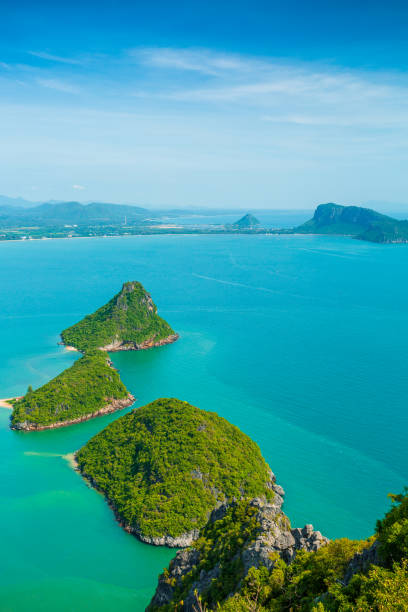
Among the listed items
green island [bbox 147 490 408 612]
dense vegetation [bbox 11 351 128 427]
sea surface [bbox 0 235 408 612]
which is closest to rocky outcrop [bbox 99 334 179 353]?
sea surface [bbox 0 235 408 612]

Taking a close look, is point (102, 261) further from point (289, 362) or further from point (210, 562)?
point (210, 562)

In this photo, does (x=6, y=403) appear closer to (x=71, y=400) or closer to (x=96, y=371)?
(x=71, y=400)

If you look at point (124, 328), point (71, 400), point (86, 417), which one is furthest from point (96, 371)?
point (124, 328)

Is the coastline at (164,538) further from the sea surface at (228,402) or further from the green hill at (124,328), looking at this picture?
the green hill at (124,328)

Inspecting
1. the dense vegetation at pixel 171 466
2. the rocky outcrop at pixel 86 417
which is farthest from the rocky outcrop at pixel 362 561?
the rocky outcrop at pixel 86 417

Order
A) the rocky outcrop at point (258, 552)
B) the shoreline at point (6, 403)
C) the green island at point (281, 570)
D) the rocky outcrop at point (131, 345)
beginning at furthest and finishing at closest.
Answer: the rocky outcrop at point (131, 345)
the shoreline at point (6, 403)
the rocky outcrop at point (258, 552)
the green island at point (281, 570)

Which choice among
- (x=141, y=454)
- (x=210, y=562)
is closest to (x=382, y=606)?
(x=210, y=562)
